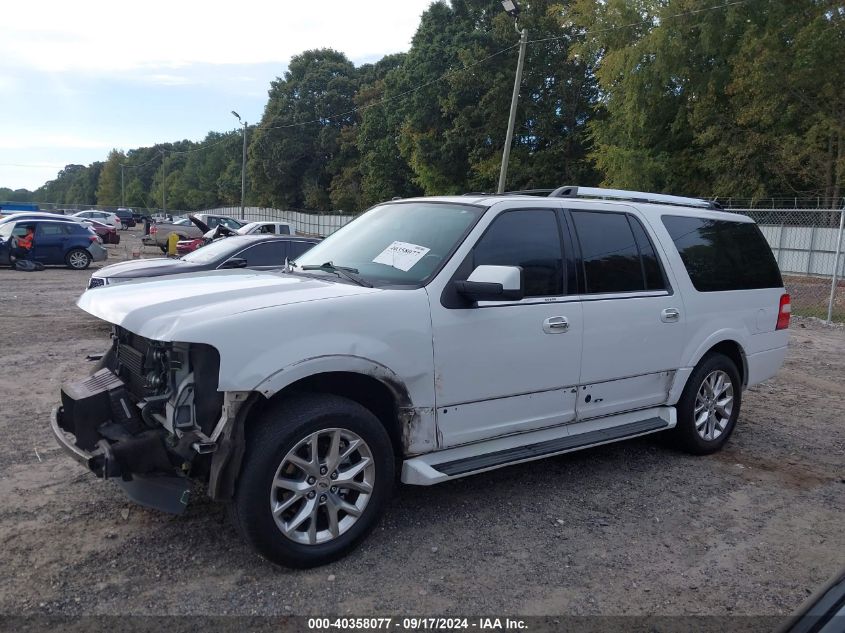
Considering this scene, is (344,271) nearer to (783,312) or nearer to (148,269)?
(783,312)

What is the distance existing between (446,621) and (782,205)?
103 ft

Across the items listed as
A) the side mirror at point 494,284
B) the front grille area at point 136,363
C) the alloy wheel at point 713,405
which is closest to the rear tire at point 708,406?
the alloy wheel at point 713,405

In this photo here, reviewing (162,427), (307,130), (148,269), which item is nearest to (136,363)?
(162,427)

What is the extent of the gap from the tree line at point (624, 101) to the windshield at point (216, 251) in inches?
979

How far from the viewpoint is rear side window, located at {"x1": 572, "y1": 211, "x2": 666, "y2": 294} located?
4.77 meters

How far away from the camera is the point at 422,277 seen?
407cm

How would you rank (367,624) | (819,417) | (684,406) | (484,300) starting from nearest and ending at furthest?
(367,624)
(484,300)
(684,406)
(819,417)

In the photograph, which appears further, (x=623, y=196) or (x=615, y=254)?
(x=623, y=196)

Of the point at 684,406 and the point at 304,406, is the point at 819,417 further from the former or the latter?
the point at 304,406

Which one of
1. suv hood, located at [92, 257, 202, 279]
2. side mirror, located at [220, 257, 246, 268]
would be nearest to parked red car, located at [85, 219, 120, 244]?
suv hood, located at [92, 257, 202, 279]

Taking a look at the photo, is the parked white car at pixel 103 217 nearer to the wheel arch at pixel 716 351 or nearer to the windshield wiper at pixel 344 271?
the windshield wiper at pixel 344 271

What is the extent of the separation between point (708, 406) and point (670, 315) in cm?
99

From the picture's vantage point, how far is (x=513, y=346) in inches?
165

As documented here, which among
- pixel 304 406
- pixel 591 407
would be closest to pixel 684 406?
pixel 591 407
